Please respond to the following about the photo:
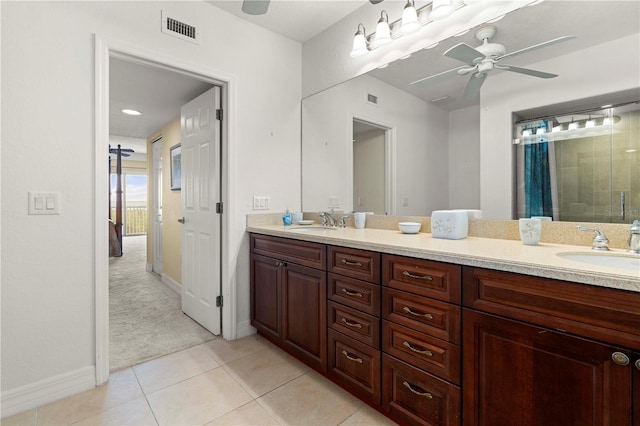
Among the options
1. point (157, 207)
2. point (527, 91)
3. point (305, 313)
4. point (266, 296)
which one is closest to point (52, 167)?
point (266, 296)

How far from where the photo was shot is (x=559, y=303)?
3.20 feet

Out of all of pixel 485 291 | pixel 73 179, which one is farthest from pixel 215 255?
pixel 485 291

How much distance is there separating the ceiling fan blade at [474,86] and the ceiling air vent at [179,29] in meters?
1.84

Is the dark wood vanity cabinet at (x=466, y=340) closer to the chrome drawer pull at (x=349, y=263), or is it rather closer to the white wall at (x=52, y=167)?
the chrome drawer pull at (x=349, y=263)

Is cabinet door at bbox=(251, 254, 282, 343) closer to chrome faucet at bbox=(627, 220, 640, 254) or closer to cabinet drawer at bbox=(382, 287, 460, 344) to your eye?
cabinet drawer at bbox=(382, 287, 460, 344)

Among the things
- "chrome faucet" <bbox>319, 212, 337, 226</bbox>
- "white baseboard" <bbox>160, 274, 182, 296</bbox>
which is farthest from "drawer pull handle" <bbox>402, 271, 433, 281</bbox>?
"white baseboard" <bbox>160, 274, 182, 296</bbox>

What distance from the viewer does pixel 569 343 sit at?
96 centimetres

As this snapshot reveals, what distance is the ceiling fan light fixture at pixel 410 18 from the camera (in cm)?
189

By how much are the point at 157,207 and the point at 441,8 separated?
461cm

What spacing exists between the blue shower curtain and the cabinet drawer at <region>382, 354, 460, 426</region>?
951 millimetres

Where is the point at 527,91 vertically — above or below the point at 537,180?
above

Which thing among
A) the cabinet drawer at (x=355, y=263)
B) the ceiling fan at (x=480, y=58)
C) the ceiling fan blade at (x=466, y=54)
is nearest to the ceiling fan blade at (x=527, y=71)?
the ceiling fan at (x=480, y=58)

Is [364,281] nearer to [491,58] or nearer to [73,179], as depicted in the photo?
[491,58]

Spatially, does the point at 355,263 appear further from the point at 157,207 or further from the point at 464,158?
the point at 157,207
